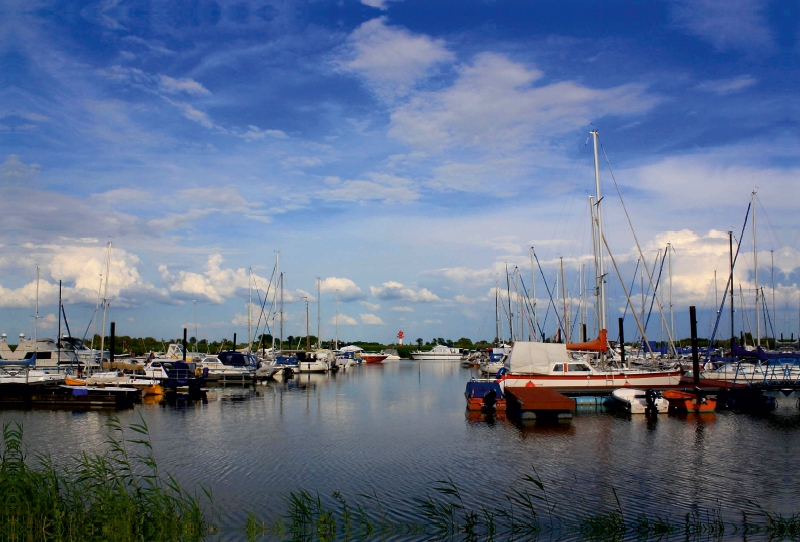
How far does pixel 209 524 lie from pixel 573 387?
30587 millimetres

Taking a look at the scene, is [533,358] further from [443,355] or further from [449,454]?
[443,355]

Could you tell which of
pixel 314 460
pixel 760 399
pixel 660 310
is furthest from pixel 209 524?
pixel 660 310

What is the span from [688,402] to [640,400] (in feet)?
8.78

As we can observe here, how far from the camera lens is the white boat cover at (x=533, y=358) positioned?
141 ft

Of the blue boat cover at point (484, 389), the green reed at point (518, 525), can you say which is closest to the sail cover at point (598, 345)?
the blue boat cover at point (484, 389)

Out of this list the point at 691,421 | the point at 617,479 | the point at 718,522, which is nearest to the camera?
the point at 718,522

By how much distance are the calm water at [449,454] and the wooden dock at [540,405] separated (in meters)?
1.19

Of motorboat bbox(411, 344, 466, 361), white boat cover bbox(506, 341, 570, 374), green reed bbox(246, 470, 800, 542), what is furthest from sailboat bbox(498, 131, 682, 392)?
motorboat bbox(411, 344, 466, 361)

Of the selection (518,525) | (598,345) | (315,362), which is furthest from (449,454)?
(315,362)

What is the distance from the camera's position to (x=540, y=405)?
116 ft

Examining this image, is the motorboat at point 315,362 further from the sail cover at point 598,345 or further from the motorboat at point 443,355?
the sail cover at point 598,345

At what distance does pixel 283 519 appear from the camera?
1669cm

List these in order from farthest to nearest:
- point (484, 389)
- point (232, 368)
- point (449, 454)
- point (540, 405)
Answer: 1. point (232, 368)
2. point (484, 389)
3. point (540, 405)
4. point (449, 454)

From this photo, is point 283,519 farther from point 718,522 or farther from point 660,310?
point 660,310
